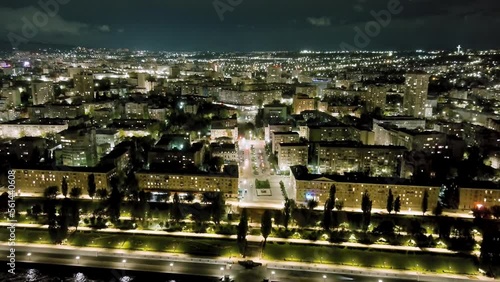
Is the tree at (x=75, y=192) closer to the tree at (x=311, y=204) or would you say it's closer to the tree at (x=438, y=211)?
the tree at (x=311, y=204)

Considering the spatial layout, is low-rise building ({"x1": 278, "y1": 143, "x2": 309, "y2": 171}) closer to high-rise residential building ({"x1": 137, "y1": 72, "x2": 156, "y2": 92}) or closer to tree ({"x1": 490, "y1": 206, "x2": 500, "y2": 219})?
tree ({"x1": 490, "y1": 206, "x2": 500, "y2": 219})

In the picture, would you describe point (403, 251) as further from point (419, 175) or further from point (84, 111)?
point (84, 111)

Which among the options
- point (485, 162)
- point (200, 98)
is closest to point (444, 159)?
point (485, 162)

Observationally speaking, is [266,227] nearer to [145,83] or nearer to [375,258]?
[375,258]

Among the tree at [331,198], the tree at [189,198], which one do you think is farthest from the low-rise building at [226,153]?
the tree at [331,198]

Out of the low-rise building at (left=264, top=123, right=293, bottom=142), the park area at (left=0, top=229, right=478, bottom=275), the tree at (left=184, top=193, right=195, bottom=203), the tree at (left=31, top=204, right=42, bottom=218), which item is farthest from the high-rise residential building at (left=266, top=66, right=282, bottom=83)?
the park area at (left=0, top=229, right=478, bottom=275)

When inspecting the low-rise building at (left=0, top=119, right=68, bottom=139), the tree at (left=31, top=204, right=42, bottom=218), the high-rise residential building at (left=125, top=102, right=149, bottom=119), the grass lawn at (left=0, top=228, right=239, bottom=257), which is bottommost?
the grass lawn at (left=0, top=228, right=239, bottom=257)

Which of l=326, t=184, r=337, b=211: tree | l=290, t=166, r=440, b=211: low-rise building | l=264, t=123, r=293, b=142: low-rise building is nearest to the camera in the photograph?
l=326, t=184, r=337, b=211: tree
